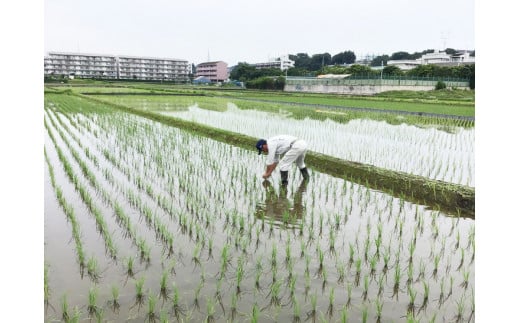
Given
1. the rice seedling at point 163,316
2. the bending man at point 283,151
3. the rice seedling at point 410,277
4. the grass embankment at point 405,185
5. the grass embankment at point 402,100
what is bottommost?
the rice seedling at point 163,316

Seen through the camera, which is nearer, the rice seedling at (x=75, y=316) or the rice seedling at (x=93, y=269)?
the rice seedling at (x=75, y=316)

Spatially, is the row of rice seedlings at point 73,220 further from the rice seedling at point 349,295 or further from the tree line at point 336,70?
the tree line at point 336,70

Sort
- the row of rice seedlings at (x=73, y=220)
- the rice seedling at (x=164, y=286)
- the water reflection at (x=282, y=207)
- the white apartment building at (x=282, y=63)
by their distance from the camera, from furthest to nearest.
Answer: the white apartment building at (x=282, y=63) → the water reflection at (x=282, y=207) → the row of rice seedlings at (x=73, y=220) → the rice seedling at (x=164, y=286)

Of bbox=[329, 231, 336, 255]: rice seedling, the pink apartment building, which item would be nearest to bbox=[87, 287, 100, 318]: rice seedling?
bbox=[329, 231, 336, 255]: rice seedling

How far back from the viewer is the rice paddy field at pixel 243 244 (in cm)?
268

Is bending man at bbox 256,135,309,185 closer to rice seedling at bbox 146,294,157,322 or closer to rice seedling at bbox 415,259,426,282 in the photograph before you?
rice seedling at bbox 415,259,426,282

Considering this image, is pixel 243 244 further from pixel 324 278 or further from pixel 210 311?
pixel 210 311

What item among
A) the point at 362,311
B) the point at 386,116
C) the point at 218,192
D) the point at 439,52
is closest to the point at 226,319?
the point at 362,311

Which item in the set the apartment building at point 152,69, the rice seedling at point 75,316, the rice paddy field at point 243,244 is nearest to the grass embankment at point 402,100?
the rice paddy field at point 243,244

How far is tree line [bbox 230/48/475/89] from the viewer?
119ft

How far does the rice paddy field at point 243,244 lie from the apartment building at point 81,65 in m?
59.2

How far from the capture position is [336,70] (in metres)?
48.1

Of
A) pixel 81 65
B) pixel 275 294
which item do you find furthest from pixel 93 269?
pixel 81 65

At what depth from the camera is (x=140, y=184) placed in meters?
5.70
